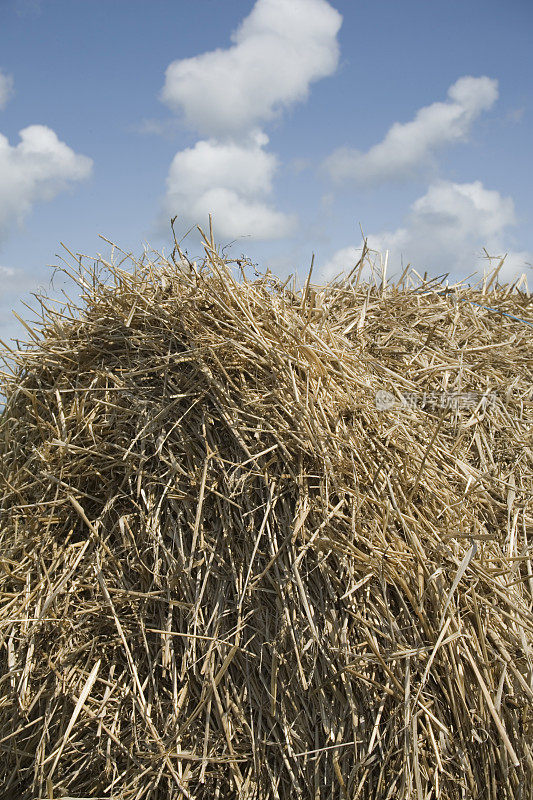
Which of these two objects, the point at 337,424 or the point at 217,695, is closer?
the point at 217,695

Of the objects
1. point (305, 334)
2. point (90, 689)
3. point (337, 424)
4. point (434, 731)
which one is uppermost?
Result: point (305, 334)

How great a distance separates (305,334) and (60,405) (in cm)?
88

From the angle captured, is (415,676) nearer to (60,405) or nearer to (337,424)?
(337,424)

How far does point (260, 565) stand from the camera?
66.2 inches

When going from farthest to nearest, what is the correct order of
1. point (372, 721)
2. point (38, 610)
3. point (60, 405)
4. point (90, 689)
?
point (60, 405), point (38, 610), point (90, 689), point (372, 721)

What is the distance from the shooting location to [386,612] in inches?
61.7

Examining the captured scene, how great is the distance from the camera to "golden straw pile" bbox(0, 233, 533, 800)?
155 centimetres

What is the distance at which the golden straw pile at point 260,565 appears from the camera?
155 cm

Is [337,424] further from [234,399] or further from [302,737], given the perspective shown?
[302,737]

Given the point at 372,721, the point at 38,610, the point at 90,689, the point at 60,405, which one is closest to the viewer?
the point at 372,721

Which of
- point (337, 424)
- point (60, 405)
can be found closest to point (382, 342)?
point (337, 424)

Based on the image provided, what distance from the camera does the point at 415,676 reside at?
5.12 ft

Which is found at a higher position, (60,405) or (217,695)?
(60,405)

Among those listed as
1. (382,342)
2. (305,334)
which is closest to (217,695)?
(305,334)
